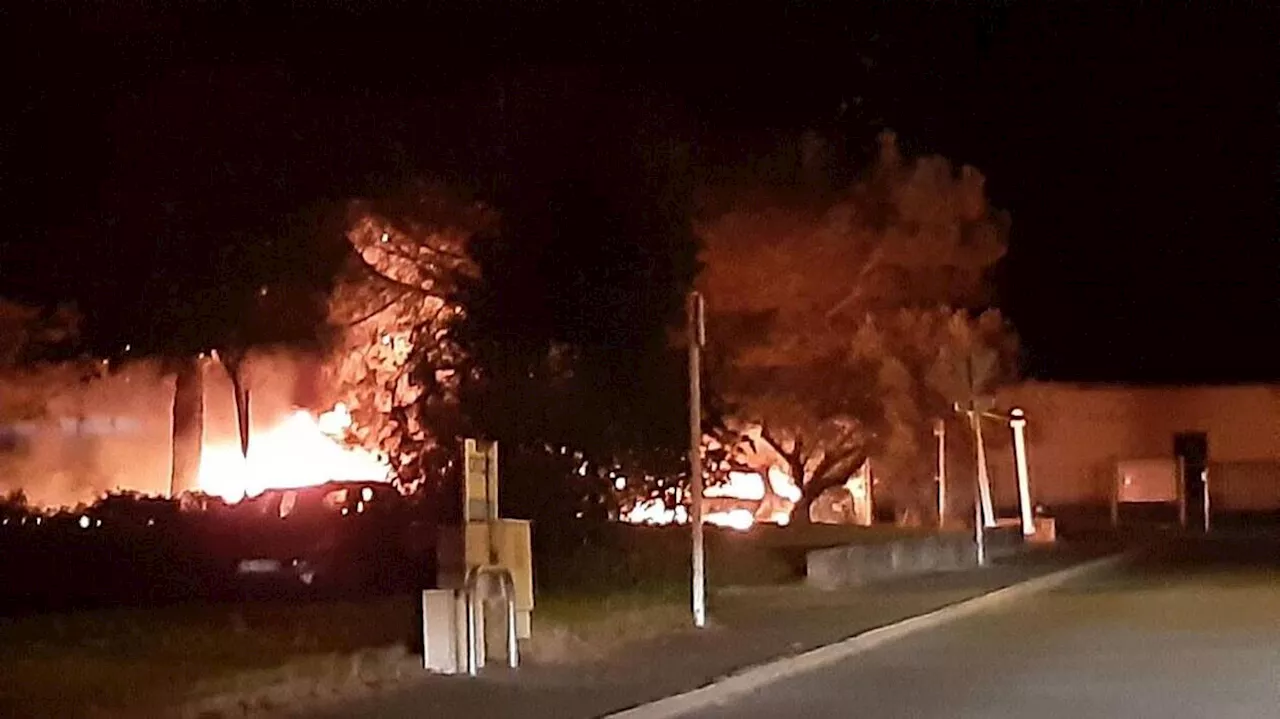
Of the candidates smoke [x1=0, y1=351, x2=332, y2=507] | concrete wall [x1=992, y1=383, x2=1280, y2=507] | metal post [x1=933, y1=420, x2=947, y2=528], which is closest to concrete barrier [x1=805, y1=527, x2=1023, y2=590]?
metal post [x1=933, y1=420, x2=947, y2=528]

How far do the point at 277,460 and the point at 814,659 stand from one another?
21104 millimetres

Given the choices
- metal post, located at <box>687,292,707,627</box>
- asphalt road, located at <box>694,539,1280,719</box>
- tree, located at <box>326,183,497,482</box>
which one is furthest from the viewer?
tree, located at <box>326,183,497,482</box>

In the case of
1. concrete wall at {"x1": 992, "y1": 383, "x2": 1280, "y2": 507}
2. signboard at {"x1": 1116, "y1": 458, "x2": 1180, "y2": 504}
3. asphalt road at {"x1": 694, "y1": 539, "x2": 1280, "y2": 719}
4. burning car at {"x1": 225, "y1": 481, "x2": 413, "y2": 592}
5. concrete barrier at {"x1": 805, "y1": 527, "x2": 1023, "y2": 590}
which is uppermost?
concrete wall at {"x1": 992, "y1": 383, "x2": 1280, "y2": 507}

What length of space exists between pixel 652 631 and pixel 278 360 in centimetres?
1457

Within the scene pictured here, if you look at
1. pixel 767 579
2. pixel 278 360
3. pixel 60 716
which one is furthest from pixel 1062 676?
pixel 278 360

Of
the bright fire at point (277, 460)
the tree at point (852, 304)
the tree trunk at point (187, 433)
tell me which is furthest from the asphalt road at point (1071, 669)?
the tree trunk at point (187, 433)

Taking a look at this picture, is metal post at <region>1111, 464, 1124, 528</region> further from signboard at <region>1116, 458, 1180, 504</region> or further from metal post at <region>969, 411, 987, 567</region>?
metal post at <region>969, 411, 987, 567</region>

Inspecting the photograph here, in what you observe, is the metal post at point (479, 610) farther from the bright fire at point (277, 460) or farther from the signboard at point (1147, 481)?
the signboard at point (1147, 481)

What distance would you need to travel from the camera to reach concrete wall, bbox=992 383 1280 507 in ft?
232

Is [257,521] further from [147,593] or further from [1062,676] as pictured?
[1062,676]

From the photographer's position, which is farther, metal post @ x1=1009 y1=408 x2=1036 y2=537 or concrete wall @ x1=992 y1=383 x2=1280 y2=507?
concrete wall @ x1=992 y1=383 x2=1280 y2=507

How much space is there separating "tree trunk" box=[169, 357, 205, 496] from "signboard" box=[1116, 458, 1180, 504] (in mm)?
41134

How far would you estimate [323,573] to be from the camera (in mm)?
25703

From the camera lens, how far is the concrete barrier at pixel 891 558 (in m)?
30.2
